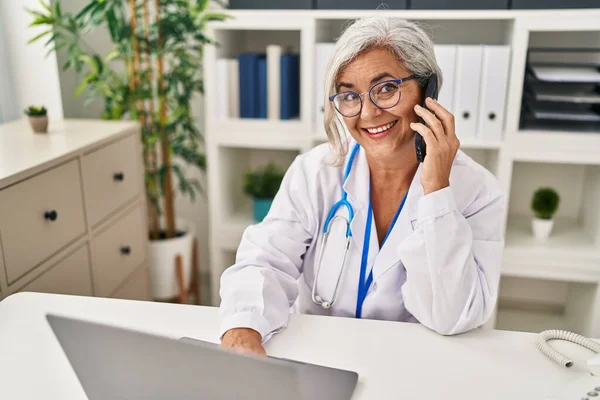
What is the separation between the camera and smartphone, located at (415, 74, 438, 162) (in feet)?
3.85

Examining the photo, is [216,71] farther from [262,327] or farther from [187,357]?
[187,357]

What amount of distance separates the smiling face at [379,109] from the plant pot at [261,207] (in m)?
1.20

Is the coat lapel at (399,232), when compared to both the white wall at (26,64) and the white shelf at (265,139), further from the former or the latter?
the white wall at (26,64)

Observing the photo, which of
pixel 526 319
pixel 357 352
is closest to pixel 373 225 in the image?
pixel 357 352

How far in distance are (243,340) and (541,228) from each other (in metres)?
1.62

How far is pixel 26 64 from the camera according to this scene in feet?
7.29

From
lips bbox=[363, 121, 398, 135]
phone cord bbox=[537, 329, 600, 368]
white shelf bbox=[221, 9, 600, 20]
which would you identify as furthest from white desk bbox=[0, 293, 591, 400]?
white shelf bbox=[221, 9, 600, 20]

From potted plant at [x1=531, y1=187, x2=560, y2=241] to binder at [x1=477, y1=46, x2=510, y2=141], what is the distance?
0.33 meters

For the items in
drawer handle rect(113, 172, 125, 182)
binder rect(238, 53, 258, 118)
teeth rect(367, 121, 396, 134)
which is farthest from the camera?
binder rect(238, 53, 258, 118)

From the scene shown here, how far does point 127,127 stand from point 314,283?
1048mm

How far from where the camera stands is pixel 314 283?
4.37 feet

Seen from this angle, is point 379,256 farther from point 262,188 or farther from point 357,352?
point 262,188

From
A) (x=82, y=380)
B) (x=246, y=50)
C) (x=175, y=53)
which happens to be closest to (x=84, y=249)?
(x=175, y=53)

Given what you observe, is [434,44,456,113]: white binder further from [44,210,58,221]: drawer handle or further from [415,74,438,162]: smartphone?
[44,210,58,221]: drawer handle
